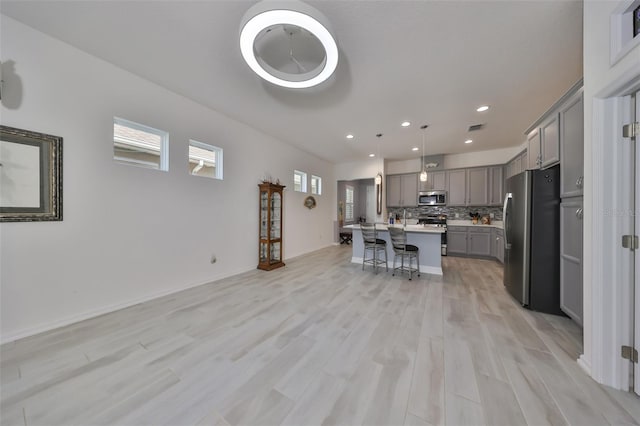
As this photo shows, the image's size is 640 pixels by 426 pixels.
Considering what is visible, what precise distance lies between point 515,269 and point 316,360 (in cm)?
294

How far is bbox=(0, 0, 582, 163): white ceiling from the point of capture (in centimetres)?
178

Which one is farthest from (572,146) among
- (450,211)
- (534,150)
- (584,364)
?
(450,211)

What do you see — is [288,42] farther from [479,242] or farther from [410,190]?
[479,242]

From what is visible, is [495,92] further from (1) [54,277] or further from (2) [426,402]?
(1) [54,277]

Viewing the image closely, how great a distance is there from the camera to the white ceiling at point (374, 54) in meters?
1.78

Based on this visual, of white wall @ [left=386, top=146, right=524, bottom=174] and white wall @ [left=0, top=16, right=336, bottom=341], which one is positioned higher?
white wall @ [left=386, top=146, right=524, bottom=174]

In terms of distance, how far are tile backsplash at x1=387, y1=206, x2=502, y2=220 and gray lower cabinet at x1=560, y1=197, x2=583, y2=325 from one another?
12.4 feet

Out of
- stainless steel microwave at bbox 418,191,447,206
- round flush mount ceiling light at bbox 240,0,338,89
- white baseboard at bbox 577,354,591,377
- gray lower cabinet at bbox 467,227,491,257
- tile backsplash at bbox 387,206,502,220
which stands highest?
round flush mount ceiling light at bbox 240,0,338,89

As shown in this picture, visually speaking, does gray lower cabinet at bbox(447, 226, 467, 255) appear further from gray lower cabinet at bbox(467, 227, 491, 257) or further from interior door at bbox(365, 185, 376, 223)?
interior door at bbox(365, 185, 376, 223)

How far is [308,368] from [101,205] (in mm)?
2862

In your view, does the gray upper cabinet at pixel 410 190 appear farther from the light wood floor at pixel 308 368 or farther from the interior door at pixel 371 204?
the light wood floor at pixel 308 368

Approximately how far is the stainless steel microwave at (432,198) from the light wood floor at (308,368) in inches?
145

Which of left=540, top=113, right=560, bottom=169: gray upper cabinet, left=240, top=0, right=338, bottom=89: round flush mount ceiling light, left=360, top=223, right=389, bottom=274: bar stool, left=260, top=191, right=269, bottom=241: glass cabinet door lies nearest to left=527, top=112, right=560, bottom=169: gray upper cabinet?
left=540, top=113, right=560, bottom=169: gray upper cabinet

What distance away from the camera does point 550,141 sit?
98.3 inches
